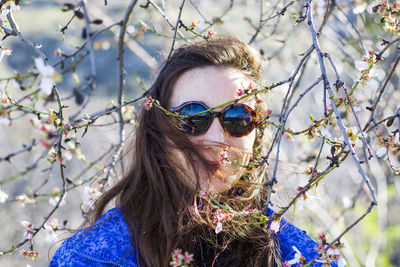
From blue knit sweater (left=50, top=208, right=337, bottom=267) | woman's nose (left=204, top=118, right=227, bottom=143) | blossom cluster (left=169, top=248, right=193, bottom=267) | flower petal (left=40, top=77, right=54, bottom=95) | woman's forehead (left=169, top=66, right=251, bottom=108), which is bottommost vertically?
blossom cluster (left=169, top=248, right=193, bottom=267)

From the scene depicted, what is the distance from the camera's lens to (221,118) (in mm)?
1504

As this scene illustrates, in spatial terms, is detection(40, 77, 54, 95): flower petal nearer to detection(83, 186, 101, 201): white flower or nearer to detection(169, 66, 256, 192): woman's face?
detection(169, 66, 256, 192): woman's face

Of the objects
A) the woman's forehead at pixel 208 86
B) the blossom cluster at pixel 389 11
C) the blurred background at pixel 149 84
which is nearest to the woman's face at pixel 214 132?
the woman's forehead at pixel 208 86

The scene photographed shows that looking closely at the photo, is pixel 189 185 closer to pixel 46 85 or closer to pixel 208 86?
pixel 208 86

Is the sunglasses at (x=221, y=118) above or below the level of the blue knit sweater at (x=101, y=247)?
above

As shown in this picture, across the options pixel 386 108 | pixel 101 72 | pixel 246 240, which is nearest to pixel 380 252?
pixel 386 108

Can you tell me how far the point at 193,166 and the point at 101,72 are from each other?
19.2 ft

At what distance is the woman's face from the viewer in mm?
1501

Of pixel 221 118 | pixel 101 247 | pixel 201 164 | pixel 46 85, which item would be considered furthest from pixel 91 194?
pixel 46 85

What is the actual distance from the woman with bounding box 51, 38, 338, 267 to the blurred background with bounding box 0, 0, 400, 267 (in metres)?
0.14

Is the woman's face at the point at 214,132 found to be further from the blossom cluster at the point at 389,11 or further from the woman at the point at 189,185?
the blossom cluster at the point at 389,11

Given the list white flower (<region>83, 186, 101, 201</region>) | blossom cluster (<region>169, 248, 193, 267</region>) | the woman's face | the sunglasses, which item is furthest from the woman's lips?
white flower (<region>83, 186, 101, 201</region>)

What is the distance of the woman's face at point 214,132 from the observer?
1.50 metres

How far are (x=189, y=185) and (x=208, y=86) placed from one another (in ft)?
1.18
